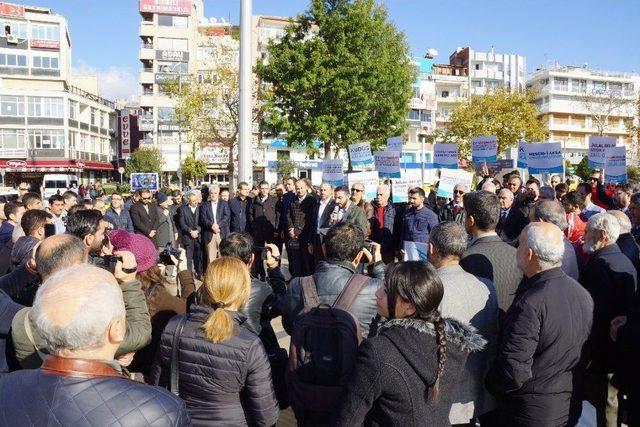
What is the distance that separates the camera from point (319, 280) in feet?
10.3

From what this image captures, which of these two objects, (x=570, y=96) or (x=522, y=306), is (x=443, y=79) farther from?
(x=522, y=306)

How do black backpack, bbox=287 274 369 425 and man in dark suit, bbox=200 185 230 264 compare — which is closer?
black backpack, bbox=287 274 369 425

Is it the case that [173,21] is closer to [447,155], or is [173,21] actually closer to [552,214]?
[447,155]

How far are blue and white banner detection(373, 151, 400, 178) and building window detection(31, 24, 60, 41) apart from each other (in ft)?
199

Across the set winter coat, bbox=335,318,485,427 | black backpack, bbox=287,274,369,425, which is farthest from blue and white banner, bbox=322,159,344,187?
winter coat, bbox=335,318,485,427

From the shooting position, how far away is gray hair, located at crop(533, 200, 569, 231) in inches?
179

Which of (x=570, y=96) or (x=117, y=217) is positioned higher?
(x=570, y=96)

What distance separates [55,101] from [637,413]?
62.9 meters

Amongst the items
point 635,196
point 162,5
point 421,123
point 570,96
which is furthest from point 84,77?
point 635,196

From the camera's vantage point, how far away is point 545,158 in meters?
11.2

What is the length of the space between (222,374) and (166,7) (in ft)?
221

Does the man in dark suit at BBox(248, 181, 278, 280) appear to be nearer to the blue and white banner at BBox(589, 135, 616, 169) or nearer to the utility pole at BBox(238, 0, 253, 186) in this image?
the utility pole at BBox(238, 0, 253, 186)

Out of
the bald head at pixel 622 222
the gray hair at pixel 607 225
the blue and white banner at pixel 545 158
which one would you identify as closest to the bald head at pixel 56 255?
the gray hair at pixel 607 225

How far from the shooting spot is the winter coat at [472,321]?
313 centimetres
